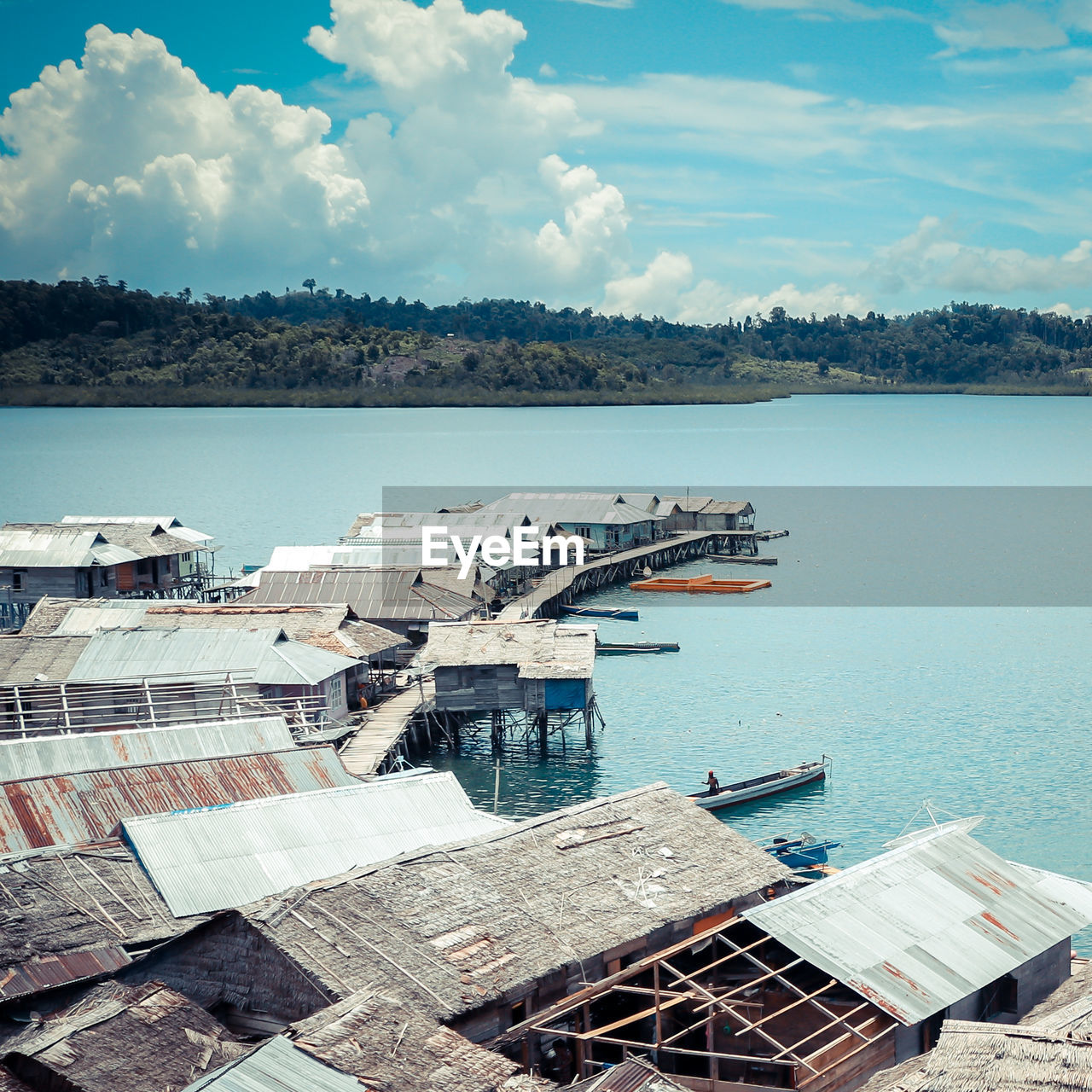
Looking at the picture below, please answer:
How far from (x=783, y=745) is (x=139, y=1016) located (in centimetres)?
3400

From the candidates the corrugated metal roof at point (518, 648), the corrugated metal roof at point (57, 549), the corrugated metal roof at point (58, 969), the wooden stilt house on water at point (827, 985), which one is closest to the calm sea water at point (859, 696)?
the corrugated metal roof at point (518, 648)

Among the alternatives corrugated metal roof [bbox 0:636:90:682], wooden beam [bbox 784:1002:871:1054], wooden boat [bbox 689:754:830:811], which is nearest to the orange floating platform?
wooden boat [bbox 689:754:830:811]

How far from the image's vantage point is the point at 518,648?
47.2 metres

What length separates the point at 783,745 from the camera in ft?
159

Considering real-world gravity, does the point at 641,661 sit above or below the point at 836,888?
below

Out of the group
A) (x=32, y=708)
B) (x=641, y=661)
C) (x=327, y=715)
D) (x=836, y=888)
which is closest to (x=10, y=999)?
(x=836, y=888)

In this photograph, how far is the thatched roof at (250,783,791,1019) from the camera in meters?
19.9

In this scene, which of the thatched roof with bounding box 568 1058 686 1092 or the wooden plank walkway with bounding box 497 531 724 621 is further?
the wooden plank walkway with bounding box 497 531 724 621

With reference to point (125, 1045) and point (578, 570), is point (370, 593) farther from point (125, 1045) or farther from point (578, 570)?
point (125, 1045)

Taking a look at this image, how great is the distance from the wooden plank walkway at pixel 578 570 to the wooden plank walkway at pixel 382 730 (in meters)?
10.5

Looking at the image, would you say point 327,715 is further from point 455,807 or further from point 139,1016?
point 139,1016

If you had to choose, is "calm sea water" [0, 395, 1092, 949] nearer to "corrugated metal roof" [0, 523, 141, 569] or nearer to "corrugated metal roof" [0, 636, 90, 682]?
"corrugated metal roof" [0, 636, 90, 682]

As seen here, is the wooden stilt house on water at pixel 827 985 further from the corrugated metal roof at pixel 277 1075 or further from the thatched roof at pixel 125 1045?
the thatched roof at pixel 125 1045

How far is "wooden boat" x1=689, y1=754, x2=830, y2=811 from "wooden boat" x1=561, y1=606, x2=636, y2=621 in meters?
31.1
